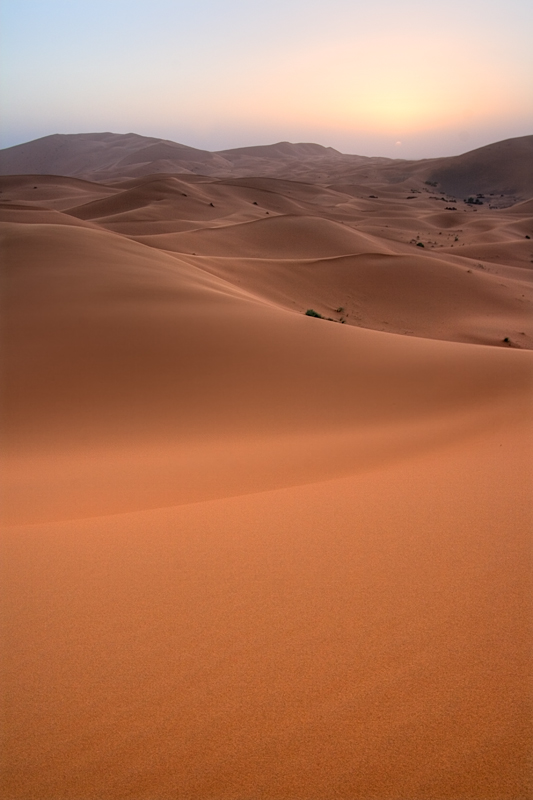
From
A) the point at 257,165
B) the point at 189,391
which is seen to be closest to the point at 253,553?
the point at 189,391

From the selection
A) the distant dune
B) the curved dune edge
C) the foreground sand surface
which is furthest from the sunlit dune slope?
the distant dune

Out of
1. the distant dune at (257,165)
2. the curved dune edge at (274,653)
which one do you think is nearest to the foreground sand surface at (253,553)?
the curved dune edge at (274,653)

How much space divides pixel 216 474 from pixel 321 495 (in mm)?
879

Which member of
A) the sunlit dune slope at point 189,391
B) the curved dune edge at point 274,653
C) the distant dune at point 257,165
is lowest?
the curved dune edge at point 274,653

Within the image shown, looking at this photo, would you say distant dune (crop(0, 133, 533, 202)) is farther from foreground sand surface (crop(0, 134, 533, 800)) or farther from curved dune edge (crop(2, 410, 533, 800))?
curved dune edge (crop(2, 410, 533, 800))

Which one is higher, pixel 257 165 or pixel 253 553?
pixel 257 165

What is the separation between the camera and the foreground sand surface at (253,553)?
1.76 m

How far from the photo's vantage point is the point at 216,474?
4102mm

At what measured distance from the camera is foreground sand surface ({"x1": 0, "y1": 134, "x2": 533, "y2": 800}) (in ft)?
5.76

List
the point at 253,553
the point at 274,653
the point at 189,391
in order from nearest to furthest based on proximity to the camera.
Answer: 1. the point at 274,653
2. the point at 253,553
3. the point at 189,391

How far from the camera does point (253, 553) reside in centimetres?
281

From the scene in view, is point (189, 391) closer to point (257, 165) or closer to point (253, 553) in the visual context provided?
point (253, 553)

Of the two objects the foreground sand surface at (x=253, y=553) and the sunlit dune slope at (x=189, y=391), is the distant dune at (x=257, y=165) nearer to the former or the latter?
the sunlit dune slope at (x=189, y=391)

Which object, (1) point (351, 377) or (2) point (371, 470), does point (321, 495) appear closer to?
(2) point (371, 470)
